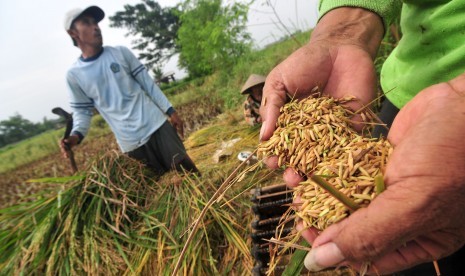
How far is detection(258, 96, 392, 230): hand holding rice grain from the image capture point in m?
0.78

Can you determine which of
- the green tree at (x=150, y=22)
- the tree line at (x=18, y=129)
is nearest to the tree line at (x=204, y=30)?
the green tree at (x=150, y=22)

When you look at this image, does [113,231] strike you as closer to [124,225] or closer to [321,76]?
[124,225]

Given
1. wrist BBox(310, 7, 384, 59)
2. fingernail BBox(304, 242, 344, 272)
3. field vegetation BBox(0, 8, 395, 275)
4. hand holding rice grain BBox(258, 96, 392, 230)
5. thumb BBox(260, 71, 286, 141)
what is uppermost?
wrist BBox(310, 7, 384, 59)

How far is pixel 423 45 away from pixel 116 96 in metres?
2.74

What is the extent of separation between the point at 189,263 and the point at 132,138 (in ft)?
5.30

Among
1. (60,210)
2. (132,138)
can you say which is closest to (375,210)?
(60,210)

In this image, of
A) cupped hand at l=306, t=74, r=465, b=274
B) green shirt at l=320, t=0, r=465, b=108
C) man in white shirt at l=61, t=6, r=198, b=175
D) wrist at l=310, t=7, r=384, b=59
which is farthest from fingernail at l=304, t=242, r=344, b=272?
man in white shirt at l=61, t=6, r=198, b=175

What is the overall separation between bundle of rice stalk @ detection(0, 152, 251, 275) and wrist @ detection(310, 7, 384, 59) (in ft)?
4.61

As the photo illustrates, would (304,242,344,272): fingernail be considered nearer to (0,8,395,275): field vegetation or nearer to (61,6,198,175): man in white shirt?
(0,8,395,275): field vegetation

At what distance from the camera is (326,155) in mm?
964

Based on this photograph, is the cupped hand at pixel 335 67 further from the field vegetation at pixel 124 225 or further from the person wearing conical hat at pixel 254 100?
the person wearing conical hat at pixel 254 100

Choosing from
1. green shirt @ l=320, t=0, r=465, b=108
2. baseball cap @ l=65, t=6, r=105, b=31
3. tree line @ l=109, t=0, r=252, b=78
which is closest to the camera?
green shirt @ l=320, t=0, r=465, b=108

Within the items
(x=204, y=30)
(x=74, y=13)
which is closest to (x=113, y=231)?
(x=74, y=13)

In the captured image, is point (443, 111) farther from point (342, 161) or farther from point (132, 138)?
point (132, 138)
